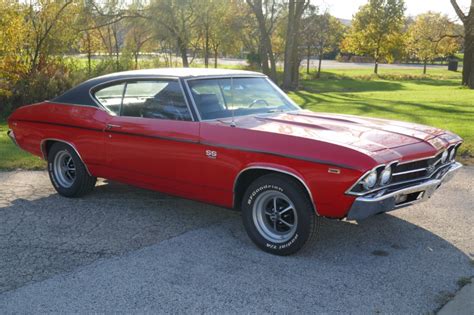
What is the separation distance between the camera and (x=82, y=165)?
5.99 m

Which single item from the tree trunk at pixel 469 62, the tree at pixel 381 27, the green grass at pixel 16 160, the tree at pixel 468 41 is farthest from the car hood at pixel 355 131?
the tree at pixel 381 27

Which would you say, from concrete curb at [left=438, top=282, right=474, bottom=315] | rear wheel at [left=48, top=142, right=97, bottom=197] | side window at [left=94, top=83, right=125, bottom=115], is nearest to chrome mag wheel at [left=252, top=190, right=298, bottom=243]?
concrete curb at [left=438, top=282, right=474, bottom=315]

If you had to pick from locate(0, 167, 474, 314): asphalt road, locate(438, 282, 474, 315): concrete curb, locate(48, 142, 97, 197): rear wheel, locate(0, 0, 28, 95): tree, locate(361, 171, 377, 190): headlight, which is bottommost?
locate(0, 167, 474, 314): asphalt road

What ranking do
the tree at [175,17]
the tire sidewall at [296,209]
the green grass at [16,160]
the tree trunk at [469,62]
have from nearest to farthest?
the tire sidewall at [296,209] < the green grass at [16,160] < the tree trunk at [469,62] < the tree at [175,17]

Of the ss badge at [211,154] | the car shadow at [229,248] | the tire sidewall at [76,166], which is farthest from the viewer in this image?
the tire sidewall at [76,166]

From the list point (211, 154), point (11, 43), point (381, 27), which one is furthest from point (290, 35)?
point (381, 27)

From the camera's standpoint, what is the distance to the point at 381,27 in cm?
4422

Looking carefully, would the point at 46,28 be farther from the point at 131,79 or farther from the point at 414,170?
the point at 414,170

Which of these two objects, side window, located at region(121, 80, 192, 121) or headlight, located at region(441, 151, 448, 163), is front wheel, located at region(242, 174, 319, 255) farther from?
headlight, located at region(441, 151, 448, 163)

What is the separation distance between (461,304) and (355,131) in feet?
5.63

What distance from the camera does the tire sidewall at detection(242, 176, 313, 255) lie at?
4.21m

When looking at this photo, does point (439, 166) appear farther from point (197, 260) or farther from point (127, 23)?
point (127, 23)

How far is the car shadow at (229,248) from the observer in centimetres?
391

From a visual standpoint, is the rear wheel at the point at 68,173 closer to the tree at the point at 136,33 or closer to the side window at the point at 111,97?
the side window at the point at 111,97
